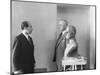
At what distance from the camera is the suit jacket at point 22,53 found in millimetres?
1785

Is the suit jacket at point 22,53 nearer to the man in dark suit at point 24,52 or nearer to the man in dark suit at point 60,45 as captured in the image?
the man in dark suit at point 24,52

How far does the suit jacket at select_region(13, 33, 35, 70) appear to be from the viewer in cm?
179

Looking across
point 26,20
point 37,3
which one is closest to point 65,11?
point 37,3

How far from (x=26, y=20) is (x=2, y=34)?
27 cm

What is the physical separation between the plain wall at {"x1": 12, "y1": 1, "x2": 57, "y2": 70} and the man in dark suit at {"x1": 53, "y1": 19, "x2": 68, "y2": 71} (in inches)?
1.9

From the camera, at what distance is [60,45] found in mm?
1922

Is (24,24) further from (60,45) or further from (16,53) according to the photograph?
(60,45)

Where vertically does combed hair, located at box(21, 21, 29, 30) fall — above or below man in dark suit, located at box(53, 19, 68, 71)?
above

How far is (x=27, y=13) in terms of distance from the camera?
182 cm

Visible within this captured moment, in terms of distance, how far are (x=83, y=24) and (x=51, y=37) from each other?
39 centimetres

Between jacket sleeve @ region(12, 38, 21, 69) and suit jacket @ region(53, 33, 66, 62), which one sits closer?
jacket sleeve @ region(12, 38, 21, 69)

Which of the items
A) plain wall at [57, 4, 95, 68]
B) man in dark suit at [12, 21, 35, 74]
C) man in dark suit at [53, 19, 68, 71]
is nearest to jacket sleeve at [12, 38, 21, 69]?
man in dark suit at [12, 21, 35, 74]

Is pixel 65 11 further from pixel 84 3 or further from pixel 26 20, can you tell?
pixel 26 20

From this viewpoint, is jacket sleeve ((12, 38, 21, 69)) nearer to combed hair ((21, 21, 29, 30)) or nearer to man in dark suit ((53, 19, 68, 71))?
combed hair ((21, 21, 29, 30))
